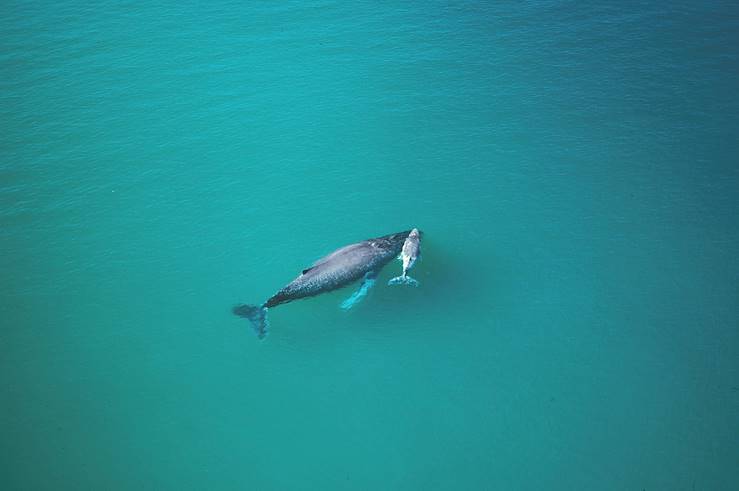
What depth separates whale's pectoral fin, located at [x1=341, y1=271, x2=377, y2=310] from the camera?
13172 mm

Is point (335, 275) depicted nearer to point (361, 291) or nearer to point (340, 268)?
point (340, 268)

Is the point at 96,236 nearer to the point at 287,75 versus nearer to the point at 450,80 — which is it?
the point at 287,75

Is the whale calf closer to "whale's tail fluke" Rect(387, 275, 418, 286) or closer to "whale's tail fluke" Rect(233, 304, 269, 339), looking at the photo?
"whale's tail fluke" Rect(387, 275, 418, 286)

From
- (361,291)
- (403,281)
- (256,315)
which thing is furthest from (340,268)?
(256,315)

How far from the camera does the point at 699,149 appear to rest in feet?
54.3

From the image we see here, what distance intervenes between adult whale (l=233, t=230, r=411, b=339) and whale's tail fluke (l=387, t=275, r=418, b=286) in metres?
0.44

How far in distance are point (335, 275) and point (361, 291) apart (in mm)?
795

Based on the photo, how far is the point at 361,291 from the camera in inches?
523

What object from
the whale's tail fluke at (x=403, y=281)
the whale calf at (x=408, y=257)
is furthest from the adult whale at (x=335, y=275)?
the whale's tail fluke at (x=403, y=281)

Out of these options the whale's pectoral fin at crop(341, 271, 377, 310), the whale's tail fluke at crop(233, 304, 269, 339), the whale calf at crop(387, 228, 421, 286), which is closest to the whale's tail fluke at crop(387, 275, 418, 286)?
the whale calf at crop(387, 228, 421, 286)

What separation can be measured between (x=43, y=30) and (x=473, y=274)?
61.4 ft

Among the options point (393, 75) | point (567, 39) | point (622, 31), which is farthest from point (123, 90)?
point (622, 31)

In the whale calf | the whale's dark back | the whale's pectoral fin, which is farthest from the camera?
the whale calf

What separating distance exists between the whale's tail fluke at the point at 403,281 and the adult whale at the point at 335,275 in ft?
1.44
